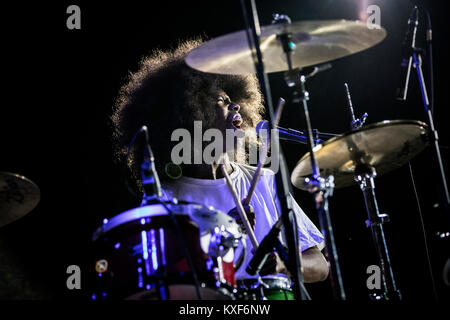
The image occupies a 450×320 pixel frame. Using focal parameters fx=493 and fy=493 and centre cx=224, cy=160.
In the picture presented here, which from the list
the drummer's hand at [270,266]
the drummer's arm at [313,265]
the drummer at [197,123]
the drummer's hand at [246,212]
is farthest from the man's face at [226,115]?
the drummer's hand at [270,266]

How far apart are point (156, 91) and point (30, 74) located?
0.81 m

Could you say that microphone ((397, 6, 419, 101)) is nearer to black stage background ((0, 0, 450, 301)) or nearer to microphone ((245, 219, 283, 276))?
microphone ((245, 219, 283, 276))

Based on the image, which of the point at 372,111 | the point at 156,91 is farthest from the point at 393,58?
the point at 156,91

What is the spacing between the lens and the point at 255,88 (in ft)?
11.7

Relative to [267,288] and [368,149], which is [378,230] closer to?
[368,149]

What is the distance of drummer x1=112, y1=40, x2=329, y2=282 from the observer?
109 inches

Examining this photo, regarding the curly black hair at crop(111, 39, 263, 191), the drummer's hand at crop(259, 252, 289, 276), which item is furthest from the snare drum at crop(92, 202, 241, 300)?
the curly black hair at crop(111, 39, 263, 191)

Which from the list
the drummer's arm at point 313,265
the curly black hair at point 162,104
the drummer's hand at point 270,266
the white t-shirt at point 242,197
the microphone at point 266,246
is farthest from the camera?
the curly black hair at point 162,104

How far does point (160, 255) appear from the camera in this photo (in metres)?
1.57

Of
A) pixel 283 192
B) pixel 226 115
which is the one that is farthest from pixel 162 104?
pixel 283 192

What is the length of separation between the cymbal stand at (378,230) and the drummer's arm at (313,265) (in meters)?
0.43

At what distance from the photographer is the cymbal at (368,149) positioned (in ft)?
6.32

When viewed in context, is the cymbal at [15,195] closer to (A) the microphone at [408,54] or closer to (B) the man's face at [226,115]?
(B) the man's face at [226,115]

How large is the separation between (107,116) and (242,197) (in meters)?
1.19
